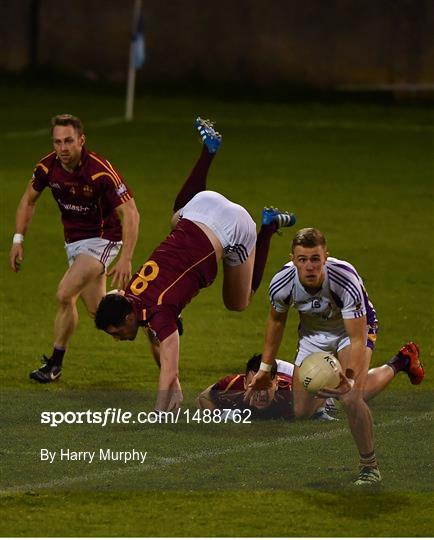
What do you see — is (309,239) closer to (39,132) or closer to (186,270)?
(186,270)

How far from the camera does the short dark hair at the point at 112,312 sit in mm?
10664

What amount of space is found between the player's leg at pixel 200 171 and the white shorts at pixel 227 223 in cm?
94

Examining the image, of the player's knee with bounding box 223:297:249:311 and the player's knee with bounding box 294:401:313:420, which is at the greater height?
the player's knee with bounding box 223:297:249:311

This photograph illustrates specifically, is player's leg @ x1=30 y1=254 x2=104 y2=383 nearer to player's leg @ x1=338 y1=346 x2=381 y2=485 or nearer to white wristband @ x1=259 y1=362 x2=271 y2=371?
white wristband @ x1=259 y1=362 x2=271 y2=371

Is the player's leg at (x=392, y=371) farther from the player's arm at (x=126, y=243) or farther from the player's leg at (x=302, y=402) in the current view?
the player's arm at (x=126, y=243)

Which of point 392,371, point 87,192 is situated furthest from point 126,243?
point 392,371

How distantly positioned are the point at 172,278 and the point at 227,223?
93 centimetres

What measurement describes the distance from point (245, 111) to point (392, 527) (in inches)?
948

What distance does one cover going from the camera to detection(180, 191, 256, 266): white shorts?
1202 centimetres

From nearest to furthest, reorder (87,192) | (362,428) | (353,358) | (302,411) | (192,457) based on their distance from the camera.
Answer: (362,428)
(353,358)
(192,457)
(302,411)
(87,192)

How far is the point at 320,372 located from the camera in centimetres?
974

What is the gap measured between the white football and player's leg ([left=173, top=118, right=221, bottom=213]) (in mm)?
3630

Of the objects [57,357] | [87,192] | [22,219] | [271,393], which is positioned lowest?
[57,357]

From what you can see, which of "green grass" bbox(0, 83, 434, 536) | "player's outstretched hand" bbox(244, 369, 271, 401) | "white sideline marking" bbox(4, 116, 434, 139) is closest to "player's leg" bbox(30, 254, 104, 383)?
"green grass" bbox(0, 83, 434, 536)
